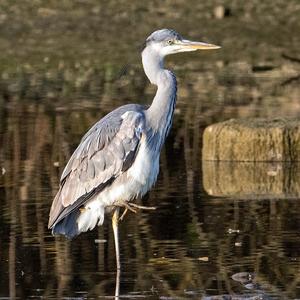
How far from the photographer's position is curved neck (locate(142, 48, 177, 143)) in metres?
9.65

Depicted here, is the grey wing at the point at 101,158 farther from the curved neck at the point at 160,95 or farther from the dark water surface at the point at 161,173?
the dark water surface at the point at 161,173

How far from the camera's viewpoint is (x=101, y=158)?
946 centimetres

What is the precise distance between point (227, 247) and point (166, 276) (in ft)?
3.15

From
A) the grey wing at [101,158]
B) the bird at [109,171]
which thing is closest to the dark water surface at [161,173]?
the bird at [109,171]

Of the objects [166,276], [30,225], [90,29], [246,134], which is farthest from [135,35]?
[166,276]

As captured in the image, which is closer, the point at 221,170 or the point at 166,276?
the point at 166,276

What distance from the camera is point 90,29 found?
82.2 ft

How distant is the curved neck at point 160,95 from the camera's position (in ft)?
31.7

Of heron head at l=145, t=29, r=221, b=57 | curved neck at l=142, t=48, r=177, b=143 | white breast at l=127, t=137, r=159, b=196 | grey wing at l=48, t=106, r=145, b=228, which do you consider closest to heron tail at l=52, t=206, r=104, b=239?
grey wing at l=48, t=106, r=145, b=228

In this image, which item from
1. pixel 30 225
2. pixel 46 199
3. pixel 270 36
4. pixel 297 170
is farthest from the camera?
pixel 270 36

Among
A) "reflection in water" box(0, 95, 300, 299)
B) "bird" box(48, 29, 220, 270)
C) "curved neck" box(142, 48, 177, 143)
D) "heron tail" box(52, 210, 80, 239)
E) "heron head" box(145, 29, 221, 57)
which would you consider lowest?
"reflection in water" box(0, 95, 300, 299)

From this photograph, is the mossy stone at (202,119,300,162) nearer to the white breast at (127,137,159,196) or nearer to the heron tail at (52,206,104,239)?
the white breast at (127,137,159,196)

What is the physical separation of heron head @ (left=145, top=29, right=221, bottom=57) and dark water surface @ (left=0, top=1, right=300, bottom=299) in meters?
0.53

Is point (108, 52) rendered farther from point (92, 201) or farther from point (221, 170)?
point (92, 201)
